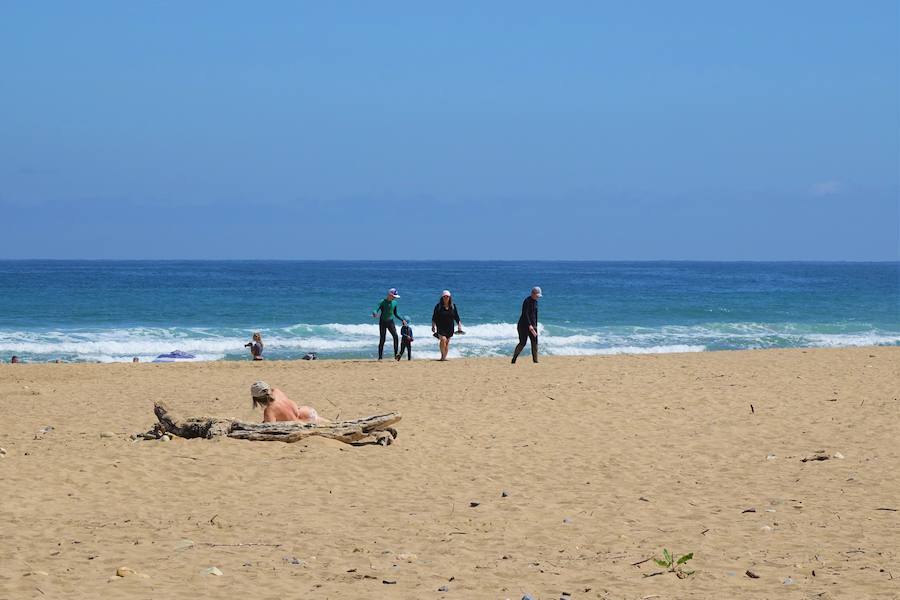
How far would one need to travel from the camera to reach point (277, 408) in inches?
432

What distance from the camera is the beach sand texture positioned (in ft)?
20.1

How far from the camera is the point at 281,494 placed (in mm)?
8602

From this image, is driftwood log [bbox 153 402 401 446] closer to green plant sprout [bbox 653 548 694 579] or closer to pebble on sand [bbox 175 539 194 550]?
pebble on sand [bbox 175 539 194 550]

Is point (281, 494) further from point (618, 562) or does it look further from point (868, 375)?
point (868, 375)

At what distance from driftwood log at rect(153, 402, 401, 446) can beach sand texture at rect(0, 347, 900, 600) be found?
18cm

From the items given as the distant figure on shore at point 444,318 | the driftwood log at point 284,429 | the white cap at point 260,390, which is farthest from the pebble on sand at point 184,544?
the distant figure on shore at point 444,318

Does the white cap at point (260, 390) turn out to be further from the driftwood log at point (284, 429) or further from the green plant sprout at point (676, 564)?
the green plant sprout at point (676, 564)

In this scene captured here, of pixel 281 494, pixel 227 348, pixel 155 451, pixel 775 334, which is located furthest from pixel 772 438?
pixel 775 334

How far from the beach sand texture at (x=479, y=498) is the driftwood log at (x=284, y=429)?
0.58 ft

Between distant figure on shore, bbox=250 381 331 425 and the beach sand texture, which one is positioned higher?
distant figure on shore, bbox=250 381 331 425

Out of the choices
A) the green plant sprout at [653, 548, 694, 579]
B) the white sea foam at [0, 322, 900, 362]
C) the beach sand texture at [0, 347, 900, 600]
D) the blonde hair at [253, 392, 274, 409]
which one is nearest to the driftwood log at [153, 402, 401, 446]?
the beach sand texture at [0, 347, 900, 600]

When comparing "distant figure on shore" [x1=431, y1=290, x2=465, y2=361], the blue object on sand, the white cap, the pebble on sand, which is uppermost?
"distant figure on shore" [x1=431, y1=290, x2=465, y2=361]

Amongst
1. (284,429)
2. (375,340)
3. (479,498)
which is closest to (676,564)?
(479,498)

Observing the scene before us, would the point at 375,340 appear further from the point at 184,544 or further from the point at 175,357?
the point at 184,544
